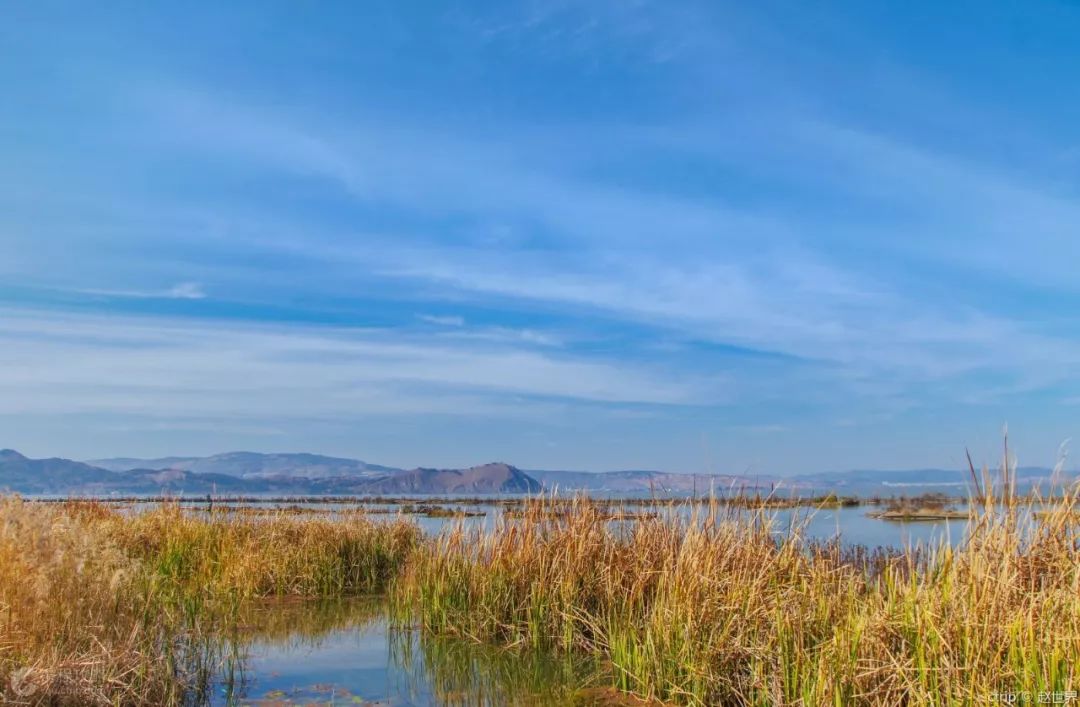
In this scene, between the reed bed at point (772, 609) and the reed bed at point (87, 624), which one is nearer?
the reed bed at point (772, 609)

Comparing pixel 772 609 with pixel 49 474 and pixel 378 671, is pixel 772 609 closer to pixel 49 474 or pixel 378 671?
pixel 378 671

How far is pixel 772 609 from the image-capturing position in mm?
7500

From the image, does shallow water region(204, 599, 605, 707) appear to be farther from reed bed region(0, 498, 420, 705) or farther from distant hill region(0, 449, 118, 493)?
distant hill region(0, 449, 118, 493)

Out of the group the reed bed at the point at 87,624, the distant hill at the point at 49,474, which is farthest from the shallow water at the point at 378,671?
the distant hill at the point at 49,474

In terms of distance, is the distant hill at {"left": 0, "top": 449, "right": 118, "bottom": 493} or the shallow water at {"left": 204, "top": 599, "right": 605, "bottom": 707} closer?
the shallow water at {"left": 204, "top": 599, "right": 605, "bottom": 707}

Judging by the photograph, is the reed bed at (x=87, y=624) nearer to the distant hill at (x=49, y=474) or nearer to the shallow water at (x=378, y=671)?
the shallow water at (x=378, y=671)

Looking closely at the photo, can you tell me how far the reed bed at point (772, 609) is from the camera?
18.4 ft

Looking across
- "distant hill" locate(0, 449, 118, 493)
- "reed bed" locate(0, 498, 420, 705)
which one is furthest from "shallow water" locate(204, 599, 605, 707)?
"distant hill" locate(0, 449, 118, 493)

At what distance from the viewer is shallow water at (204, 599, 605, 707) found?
8836 millimetres

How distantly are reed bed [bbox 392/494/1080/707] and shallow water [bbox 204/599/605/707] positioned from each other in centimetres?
56

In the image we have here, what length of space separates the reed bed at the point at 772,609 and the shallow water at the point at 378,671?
1.85 feet

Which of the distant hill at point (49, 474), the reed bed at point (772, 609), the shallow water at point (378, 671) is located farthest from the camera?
the distant hill at point (49, 474)

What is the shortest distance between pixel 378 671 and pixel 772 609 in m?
5.21

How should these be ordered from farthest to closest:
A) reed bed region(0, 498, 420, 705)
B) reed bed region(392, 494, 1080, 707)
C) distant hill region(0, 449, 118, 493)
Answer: distant hill region(0, 449, 118, 493) → reed bed region(0, 498, 420, 705) → reed bed region(392, 494, 1080, 707)
